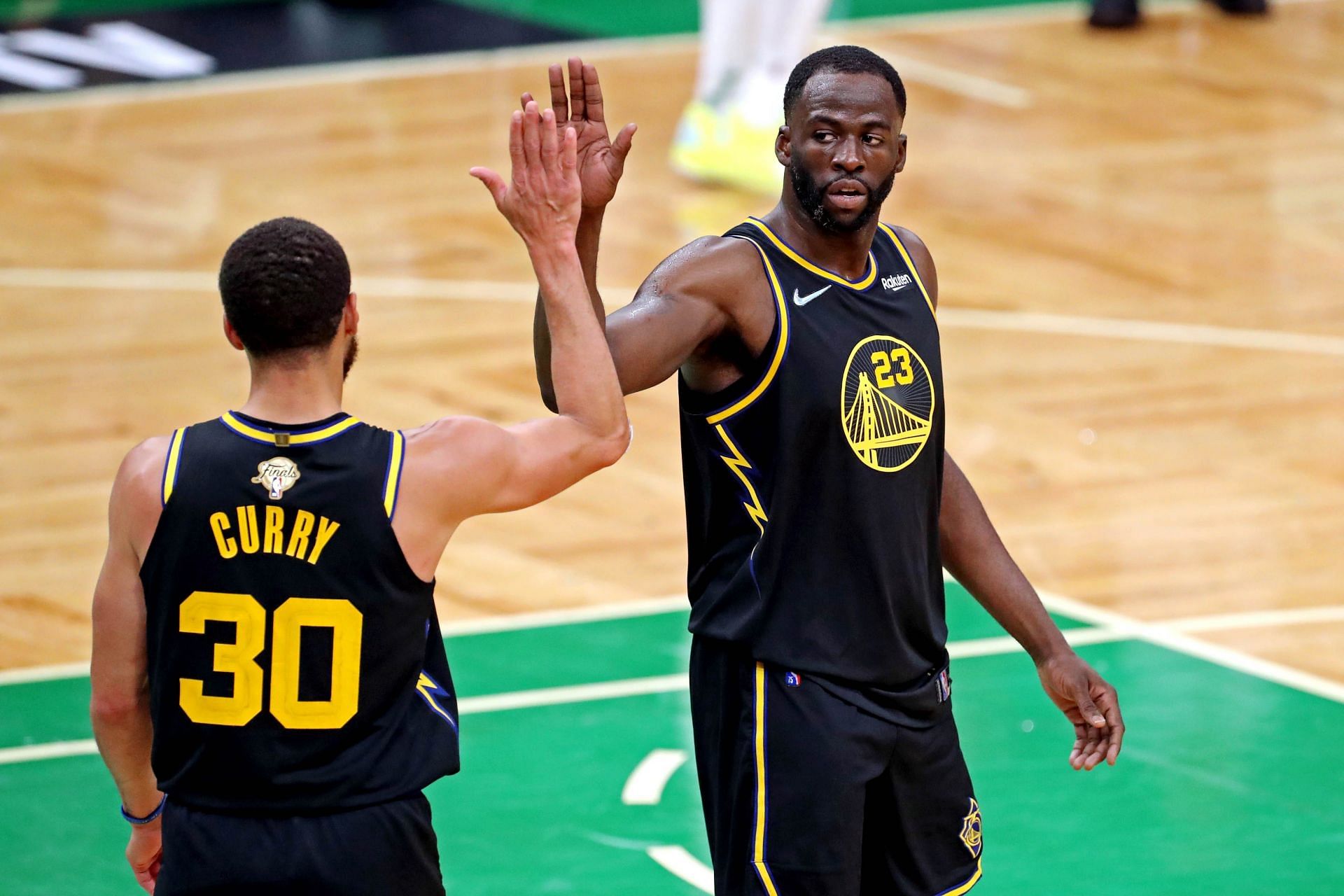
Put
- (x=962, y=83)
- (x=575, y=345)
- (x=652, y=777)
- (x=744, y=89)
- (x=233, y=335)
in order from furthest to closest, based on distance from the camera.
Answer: (x=962, y=83) < (x=744, y=89) < (x=652, y=777) < (x=575, y=345) < (x=233, y=335)

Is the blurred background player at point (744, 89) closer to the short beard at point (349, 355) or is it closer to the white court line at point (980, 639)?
the white court line at point (980, 639)

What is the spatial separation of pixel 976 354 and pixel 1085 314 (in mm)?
696

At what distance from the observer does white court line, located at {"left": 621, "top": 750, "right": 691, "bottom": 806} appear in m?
5.33

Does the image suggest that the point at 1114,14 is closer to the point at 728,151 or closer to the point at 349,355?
the point at 728,151

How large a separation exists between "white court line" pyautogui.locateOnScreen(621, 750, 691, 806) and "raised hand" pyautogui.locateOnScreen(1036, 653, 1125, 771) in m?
1.70

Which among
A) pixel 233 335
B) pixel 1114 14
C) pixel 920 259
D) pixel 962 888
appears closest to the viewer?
pixel 233 335

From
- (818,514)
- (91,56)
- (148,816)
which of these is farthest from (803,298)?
(91,56)

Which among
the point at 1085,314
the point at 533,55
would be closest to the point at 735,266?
the point at 1085,314

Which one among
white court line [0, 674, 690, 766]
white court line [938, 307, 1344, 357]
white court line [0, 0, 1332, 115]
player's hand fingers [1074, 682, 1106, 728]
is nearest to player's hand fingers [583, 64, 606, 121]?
player's hand fingers [1074, 682, 1106, 728]

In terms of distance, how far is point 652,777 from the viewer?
5.44 metres

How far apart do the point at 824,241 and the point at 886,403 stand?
30 cm

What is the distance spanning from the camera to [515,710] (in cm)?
583

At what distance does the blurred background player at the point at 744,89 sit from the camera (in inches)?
415

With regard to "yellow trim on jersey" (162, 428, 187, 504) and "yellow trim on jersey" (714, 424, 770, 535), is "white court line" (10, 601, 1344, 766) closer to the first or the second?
"yellow trim on jersey" (714, 424, 770, 535)
